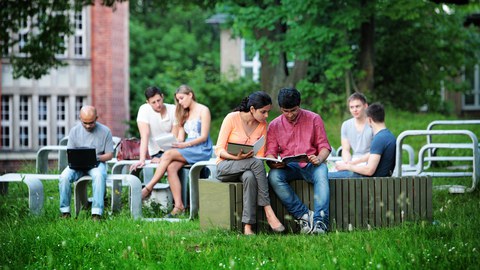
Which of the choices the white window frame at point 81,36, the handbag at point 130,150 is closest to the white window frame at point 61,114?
the white window frame at point 81,36

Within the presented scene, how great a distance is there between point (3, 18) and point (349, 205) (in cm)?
1550

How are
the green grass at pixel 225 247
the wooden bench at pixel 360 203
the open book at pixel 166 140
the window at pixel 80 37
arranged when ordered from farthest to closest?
the window at pixel 80 37 < the open book at pixel 166 140 < the wooden bench at pixel 360 203 < the green grass at pixel 225 247

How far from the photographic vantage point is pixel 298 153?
1214 centimetres

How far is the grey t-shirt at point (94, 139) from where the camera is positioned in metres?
14.5

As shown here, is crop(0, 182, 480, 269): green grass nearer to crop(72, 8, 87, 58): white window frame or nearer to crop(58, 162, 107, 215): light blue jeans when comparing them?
crop(58, 162, 107, 215): light blue jeans

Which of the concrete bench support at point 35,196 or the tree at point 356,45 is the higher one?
the tree at point 356,45

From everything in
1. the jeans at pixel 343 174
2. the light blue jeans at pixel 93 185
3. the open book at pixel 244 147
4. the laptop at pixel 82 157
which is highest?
the open book at pixel 244 147

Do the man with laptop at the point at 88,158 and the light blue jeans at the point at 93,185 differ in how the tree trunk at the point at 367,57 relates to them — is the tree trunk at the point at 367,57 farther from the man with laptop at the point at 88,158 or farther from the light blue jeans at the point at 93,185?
the light blue jeans at the point at 93,185

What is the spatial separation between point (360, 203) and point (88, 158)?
11.5 ft

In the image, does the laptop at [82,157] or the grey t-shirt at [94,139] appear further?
the grey t-shirt at [94,139]

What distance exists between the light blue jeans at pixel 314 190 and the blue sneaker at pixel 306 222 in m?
0.04

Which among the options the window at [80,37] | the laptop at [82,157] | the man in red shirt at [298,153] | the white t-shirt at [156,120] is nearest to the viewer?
the man in red shirt at [298,153]

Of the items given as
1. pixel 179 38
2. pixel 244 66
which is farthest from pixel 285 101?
pixel 179 38

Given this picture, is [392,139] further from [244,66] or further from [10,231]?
[244,66]
